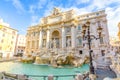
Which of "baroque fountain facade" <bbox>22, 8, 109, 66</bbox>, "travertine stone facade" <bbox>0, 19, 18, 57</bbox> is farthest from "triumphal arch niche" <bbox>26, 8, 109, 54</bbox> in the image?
"travertine stone facade" <bbox>0, 19, 18, 57</bbox>

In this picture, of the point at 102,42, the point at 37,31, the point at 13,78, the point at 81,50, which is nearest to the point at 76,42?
the point at 81,50

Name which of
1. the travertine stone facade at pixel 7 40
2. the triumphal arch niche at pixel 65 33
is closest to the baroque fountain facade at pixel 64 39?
the triumphal arch niche at pixel 65 33

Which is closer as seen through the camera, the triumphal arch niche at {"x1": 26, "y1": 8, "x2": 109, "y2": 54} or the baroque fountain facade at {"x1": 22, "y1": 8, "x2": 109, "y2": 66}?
the baroque fountain facade at {"x1": 22, "y1": 8, "x2": 109, "y2": 66}

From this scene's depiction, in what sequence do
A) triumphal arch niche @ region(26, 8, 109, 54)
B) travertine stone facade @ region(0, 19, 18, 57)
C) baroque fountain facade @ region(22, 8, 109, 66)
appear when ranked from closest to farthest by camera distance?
baroque fountain facade @ region(22, 8, 109, 66), triumphal arch niche @ region(26, 8, 109, 54), travertine stone facade @ region(0, 19, 18, 57)

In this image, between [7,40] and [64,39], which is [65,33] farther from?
[7,40]

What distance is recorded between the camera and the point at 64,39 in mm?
27719

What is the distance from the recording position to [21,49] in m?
47.8

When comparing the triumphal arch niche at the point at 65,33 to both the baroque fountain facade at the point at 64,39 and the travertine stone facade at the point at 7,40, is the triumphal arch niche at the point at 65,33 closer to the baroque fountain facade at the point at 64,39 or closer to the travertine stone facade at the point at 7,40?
the baroque fountain facade at the point at 64,39

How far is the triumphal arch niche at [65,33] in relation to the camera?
74.8 feet

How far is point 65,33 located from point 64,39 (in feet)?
5.68

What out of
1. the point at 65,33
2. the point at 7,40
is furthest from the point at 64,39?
the point at 7,40

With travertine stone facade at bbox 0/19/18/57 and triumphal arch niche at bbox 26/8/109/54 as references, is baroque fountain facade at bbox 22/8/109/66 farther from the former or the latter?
travertine stone facade at bbox 0/19/18/57

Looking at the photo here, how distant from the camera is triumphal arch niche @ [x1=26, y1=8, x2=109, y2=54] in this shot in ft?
74.8

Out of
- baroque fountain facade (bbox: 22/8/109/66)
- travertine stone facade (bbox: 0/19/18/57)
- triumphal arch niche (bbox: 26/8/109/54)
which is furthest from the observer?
travertine stone facade (bbox: 0/19/18/57)
